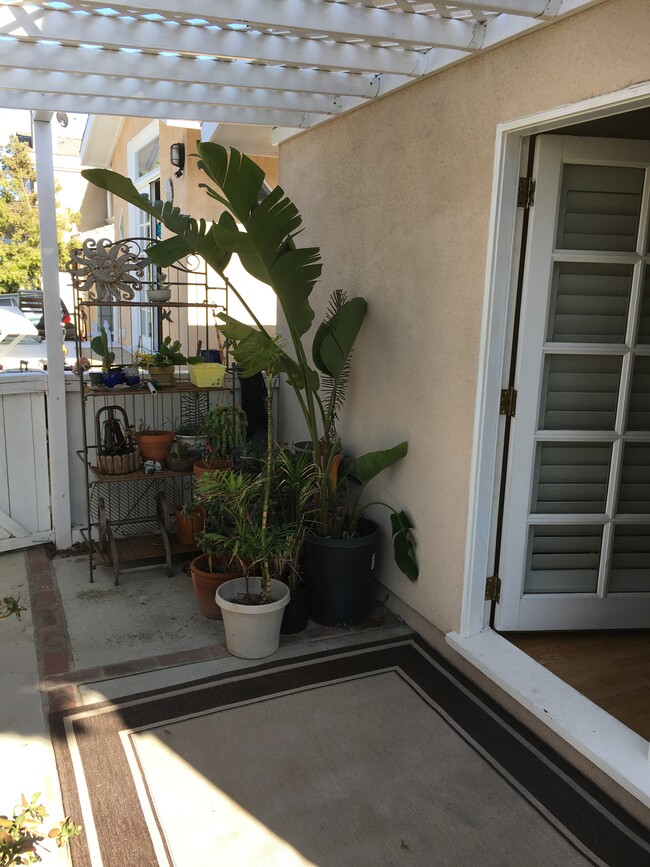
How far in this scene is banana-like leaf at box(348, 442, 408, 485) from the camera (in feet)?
12.2

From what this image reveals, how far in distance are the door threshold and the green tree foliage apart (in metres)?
10.0

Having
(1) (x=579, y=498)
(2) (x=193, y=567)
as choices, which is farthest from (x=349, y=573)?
(1) (x=579, y=498)

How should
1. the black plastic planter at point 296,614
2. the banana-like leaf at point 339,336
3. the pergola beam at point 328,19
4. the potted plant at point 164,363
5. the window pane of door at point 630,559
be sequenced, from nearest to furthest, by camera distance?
the pergola beam at point 328,19
the window pane of door at point 630,559
the black plastic planter at point 296,614
the banana-like leaf at point 339,336
the potted plant at point 164,363

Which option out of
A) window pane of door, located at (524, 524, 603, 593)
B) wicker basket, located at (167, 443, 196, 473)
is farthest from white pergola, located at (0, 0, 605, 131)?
window pane of door, located at (524, 524, 603, 593)

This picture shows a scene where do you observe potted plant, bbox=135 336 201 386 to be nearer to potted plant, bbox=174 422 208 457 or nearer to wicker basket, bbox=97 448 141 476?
potted plant, bbox=174 422 208 457

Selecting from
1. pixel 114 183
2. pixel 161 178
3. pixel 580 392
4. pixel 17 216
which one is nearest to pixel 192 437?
pixel 114 183

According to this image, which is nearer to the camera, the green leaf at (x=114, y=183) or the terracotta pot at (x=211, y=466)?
the green leaf at (x=114, y=183)

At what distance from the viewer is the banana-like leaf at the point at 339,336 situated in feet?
12.7

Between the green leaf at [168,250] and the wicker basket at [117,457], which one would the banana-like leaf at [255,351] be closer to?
the green leaf at [168,250]

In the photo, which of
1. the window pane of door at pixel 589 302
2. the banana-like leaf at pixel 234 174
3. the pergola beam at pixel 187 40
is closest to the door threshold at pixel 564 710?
the window pane of door at pixel 589 302

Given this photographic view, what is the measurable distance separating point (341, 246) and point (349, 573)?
2100 millimetres

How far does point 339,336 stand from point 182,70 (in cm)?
158

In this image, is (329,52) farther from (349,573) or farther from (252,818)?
(252,818)

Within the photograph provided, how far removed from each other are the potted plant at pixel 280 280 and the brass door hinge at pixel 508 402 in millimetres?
636
